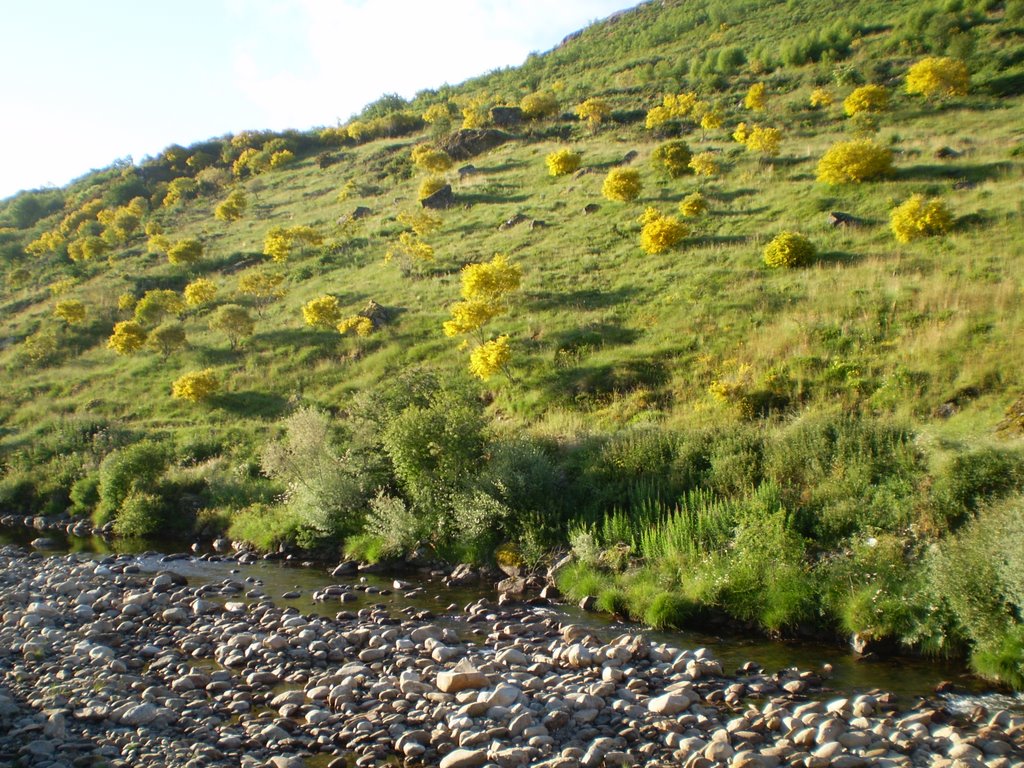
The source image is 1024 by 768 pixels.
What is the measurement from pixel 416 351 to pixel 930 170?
82.1 ft

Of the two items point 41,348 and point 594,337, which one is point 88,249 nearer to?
point 41,348

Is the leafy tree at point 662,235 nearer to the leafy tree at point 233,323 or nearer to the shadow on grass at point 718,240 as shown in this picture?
the shadow on grass at point 718,240

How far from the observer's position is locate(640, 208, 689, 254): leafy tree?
32688mm

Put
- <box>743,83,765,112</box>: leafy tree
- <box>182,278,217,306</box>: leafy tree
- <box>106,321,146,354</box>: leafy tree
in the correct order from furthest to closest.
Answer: <box>743,83,765,112</box>: leafy tree → <box>182,278,217,306</box>: leafy tree → <box>106,321,146,354</box>: leafy tree

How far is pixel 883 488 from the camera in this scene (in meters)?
12.6

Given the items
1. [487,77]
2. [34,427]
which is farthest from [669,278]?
[487,77]

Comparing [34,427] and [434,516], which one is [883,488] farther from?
[34,427]

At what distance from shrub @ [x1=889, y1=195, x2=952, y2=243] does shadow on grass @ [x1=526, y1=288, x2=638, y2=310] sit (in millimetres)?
10059

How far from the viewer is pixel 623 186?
131 feet

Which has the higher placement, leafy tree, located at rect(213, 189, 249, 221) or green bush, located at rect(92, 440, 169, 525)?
leafy tree, located at rect(213, 189, 249, 221)

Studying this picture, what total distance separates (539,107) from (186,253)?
34.0m

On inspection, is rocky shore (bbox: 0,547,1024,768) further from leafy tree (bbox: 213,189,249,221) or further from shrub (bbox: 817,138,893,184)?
leafy tree (bbox: 213,189,249,221)

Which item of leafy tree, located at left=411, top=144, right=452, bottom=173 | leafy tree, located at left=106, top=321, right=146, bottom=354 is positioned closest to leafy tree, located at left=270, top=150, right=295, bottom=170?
leafy tree, located at left=411, top=144, right=452, bottom=173

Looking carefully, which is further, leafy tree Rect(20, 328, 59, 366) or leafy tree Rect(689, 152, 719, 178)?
leafy tree Rect(20, 328, 59, 366)
